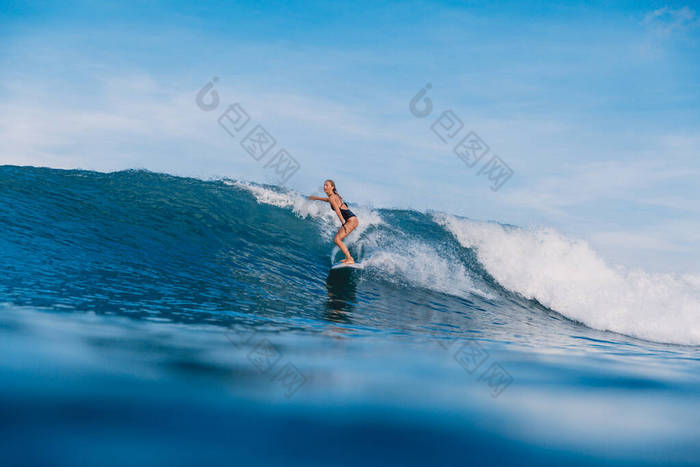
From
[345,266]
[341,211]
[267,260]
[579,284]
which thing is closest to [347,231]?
[341,211]

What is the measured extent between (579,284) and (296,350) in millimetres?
8588

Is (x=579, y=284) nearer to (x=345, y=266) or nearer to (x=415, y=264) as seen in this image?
(x=415, y=264)

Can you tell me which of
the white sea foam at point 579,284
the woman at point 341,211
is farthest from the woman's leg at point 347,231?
the white sea foam at point 579,284

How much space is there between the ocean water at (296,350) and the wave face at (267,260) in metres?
0.05

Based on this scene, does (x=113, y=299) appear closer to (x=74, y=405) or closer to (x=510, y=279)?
(x=74, y=405)

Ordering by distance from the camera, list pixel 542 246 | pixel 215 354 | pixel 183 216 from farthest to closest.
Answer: pixel 542 246, pixel 183 216, pixel 215 354

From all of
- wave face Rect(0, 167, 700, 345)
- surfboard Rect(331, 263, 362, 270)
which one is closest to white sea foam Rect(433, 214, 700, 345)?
wave face Rect(0, 167, 700, 345)

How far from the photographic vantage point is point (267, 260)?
8406 millimetres

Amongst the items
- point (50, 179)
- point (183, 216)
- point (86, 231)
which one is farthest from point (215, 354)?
point (50, 179)

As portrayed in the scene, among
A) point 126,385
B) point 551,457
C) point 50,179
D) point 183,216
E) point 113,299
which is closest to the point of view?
point 551,457

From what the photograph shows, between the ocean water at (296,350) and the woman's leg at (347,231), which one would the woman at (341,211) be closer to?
the woman's leg at (347,231)

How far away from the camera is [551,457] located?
2.04 m

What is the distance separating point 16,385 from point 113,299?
9.08ft

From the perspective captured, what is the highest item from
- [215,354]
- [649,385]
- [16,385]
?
[649,385]
